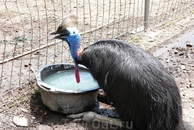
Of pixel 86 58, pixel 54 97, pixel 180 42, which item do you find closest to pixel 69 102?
pixel 54 97

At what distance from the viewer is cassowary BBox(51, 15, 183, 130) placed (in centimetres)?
278

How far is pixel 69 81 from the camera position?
362 cm

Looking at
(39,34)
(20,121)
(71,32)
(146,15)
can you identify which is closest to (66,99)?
(20,121)

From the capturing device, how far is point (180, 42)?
18.5ft

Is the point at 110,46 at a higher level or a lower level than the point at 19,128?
higher

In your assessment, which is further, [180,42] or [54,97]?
[180,42]

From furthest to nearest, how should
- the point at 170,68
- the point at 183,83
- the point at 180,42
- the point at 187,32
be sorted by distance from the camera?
1. the point at 187,32
2. the point at 180,42
3. the point at 170,68
4. the point at 183,83

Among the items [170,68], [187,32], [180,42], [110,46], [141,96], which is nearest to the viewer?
[141,96]

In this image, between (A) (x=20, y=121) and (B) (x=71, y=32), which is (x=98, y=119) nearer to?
(A) (x=20, y=121)

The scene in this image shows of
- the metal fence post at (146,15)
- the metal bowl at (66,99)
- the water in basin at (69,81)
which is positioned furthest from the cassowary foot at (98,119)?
the metal fence post at (146,15)

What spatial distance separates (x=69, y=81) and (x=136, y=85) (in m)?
1.10

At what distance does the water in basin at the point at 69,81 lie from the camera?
3514 mm

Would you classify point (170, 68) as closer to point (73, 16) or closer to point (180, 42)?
point (180, 42)

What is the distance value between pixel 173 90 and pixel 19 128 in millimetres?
1654
